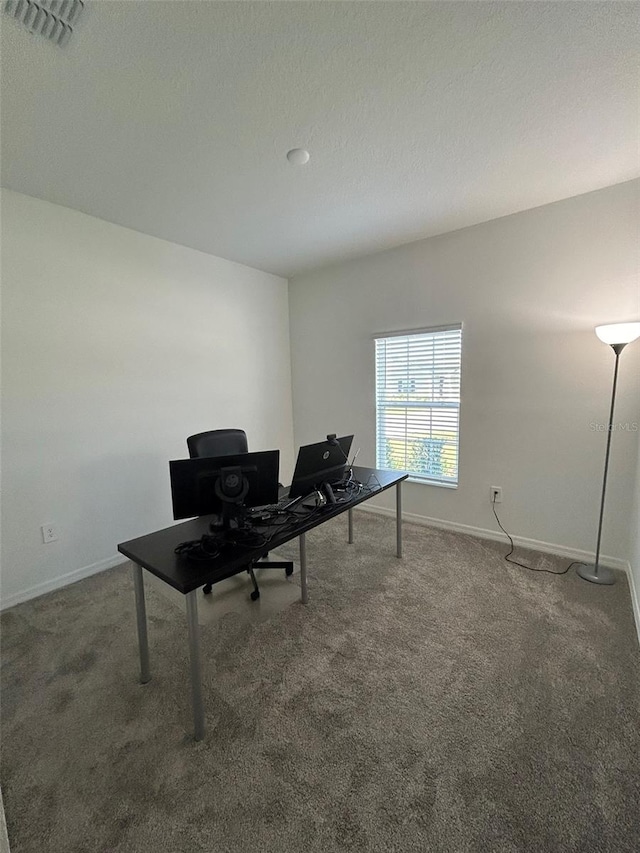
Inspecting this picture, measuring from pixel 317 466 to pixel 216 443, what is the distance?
2.74 feet

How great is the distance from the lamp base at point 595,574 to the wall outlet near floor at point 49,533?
3730mm

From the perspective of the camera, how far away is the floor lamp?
2.08 meters

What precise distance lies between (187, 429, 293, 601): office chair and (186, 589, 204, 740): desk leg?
886 millimetres

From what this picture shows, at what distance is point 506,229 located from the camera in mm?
2734

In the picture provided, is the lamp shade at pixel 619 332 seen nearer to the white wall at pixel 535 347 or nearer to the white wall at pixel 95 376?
the white wall at pixel 535 347

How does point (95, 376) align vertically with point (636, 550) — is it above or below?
above

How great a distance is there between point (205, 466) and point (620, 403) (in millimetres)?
2774

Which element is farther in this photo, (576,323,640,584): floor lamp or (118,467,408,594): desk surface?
(576,323,640,584): floor lamp

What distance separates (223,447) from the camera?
251 cm

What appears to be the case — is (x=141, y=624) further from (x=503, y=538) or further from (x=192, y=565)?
(x=503, y=538)

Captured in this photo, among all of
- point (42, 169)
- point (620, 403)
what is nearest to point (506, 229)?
point (620, 403)

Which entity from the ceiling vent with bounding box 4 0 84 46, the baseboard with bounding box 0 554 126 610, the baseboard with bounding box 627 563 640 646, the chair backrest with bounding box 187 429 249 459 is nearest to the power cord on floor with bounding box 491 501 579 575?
the baseboard with bounding box 627 563 640 646

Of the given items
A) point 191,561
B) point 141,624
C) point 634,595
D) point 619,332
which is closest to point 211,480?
point 191,561

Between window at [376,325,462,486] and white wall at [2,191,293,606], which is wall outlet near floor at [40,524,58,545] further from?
window at [376,325,462,486]
